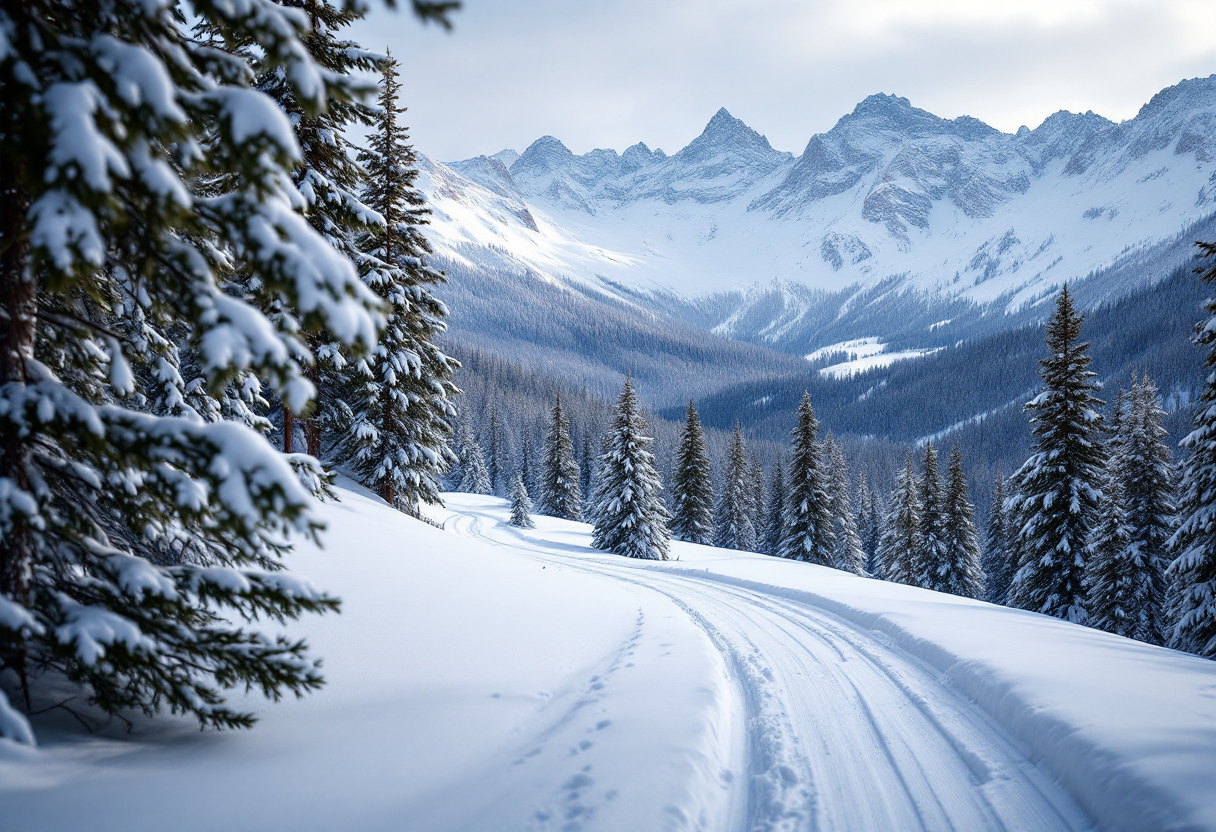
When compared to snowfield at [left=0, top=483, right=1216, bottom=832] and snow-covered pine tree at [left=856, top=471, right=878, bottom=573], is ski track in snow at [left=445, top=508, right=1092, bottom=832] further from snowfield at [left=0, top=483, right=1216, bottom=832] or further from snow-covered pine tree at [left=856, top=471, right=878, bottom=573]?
snow-covered pine tree at [left=856, top=471, right=878, bottom=573]

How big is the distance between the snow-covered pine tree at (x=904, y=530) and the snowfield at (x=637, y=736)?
3001 cm

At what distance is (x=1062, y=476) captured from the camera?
19.9m

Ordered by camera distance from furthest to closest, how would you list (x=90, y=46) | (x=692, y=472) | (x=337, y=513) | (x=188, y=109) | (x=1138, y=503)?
(x=692, y=472) < (x=1138, y=503) < (x=337, y=513) < (x=188, y=109) < (x=90, y=46)

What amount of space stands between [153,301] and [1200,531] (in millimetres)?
21220

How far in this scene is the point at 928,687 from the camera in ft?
23.1

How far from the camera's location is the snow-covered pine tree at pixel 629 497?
29.6 m

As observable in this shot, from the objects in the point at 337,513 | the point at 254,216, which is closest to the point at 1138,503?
the point at 337,513

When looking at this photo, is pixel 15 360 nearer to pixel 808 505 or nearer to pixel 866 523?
pixel 808 505

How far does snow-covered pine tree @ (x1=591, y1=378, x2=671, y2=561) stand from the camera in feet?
97.2

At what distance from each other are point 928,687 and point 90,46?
915 cm

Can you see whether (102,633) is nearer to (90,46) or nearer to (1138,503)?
(90,46)

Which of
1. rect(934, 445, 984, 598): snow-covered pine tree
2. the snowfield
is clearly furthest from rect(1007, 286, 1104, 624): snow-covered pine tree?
rect(934, 445, 984, 598): snow-covered pine tree

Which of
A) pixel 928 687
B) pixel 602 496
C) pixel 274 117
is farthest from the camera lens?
pixel 602 496

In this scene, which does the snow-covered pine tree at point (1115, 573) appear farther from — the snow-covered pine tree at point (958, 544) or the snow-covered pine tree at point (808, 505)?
the snow-covered pine tree at point (808, 505)
